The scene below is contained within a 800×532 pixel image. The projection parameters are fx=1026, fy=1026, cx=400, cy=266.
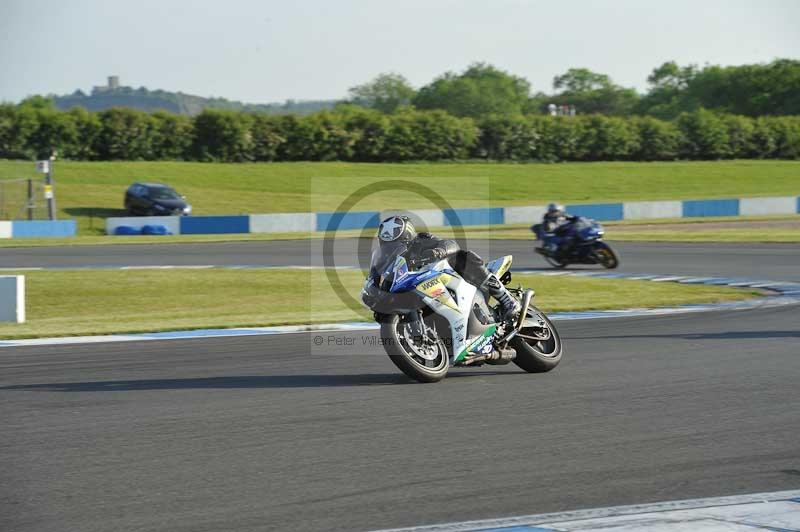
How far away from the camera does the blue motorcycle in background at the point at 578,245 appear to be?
21391 mm

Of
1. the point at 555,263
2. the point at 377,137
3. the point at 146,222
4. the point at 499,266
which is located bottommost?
the point at 555,263

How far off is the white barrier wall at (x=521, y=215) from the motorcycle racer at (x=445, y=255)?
33410 mm

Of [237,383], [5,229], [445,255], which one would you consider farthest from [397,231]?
[5,229]

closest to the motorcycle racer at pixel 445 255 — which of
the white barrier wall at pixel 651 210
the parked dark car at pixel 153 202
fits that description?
the parked dark car at pixel 153 202

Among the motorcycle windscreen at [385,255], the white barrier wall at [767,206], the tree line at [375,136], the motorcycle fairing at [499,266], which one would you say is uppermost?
the tree line at [375,136]

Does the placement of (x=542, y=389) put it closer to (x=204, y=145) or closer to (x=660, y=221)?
(x=660, y=221)

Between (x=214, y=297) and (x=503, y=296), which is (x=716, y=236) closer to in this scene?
(x=214, y=297)

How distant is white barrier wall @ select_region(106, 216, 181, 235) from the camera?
37.8 m

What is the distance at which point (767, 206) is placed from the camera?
44.2 meters

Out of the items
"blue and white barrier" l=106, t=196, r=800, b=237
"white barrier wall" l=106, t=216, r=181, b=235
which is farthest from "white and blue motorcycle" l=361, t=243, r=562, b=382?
"white barrier wall" l=106, t=216, r=181, b=235

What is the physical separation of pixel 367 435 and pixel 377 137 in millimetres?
56247

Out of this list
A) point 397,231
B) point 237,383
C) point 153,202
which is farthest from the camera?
point 153,202

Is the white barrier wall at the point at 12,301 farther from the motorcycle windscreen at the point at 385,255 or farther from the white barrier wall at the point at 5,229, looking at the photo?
the white barrier wall at the point at 5,229

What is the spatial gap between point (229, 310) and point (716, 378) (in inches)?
354
